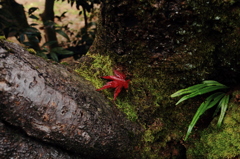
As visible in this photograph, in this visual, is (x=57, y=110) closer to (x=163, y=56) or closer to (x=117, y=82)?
→ (x=117, y=82)

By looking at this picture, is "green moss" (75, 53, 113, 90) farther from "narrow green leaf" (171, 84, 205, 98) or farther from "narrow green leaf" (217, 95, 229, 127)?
"narrow green leaf" (217, 95, 229, 127)

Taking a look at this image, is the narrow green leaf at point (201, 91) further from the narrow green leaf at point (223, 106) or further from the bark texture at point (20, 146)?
the bark texture at point (20, 146)

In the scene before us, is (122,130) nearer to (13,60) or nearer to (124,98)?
(124,98)

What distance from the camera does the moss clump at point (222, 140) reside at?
172 cm

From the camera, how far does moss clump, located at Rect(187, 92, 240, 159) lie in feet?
5.65

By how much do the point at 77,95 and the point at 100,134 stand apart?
1.22 feet

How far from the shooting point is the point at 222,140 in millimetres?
1784

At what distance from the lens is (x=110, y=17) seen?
73.6 inches

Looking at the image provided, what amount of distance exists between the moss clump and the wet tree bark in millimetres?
634

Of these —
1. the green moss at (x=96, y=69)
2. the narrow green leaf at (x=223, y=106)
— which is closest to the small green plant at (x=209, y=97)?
the narrow green leaf at (x=223, y=106)

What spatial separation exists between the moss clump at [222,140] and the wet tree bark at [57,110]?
634 millimetres

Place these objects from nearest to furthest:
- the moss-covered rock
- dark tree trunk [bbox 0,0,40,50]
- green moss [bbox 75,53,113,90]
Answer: the moss-covered rock → green moss [bbox 75,53,113,90] → dark tree trunk [bbox 0,0,40,50]

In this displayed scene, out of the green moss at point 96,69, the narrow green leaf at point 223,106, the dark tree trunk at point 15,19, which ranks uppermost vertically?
the dark tree trunk at point 15,19

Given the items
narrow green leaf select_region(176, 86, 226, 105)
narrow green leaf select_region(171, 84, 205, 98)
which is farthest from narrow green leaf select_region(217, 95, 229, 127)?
narrow green leaf select_region(171, 84, 205, 98)
